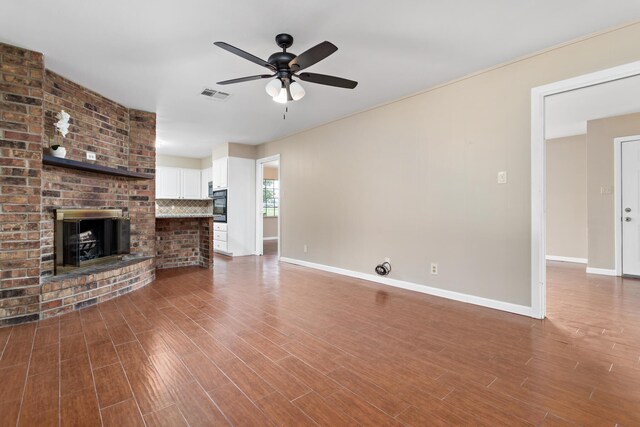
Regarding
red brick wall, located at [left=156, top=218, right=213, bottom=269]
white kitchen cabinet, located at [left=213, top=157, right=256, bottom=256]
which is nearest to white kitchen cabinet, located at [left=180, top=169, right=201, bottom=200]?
white kitchen cabinet, located at [left=213, top=157, right=256, bottom=256]

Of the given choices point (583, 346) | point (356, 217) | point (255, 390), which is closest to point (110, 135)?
point (356, 217)

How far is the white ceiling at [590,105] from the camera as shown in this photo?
145 inches

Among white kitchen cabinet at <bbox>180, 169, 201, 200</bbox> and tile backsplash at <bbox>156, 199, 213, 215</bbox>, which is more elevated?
white kitchen cabinet at <bbox>180, 169, 201, 200</bbox>

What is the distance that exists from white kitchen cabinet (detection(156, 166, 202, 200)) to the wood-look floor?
5491 mm

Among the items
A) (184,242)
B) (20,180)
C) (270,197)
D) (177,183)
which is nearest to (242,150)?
(184,242)

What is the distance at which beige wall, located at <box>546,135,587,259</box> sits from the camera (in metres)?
5.84

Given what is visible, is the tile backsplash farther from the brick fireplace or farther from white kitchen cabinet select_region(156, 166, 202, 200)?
white kitchen cabinet select_region(156, 166, 202, 200)

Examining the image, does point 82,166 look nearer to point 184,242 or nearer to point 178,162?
point 184,242

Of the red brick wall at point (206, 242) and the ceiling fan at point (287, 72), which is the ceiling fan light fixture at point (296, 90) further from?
the red brick wall at point (206, 242)

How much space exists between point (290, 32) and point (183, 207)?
4.25 metres

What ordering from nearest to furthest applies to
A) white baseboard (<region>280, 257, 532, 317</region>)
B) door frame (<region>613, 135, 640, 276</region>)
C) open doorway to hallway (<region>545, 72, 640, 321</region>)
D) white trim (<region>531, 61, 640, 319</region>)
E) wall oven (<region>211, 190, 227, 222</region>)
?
white trim (<region>531, 61, 640, 319</region>) → white baseboard (<region>280, 257, 532, 317</region>) → open doorway to hallway (<region>545, 72, 640, 321</region>) → door frame (<region>613, 135, 640, 276</region>) → wall oven (<region>211, 190, 227, 222</region>)

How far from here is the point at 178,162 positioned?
334 inches

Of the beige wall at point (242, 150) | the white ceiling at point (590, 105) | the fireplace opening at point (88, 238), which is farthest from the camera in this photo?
the beige wall at point (242, 150)

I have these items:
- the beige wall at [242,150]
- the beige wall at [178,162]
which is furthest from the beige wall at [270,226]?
the beige wall at [242,150]
